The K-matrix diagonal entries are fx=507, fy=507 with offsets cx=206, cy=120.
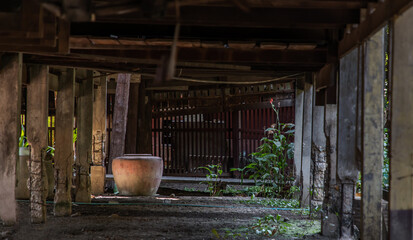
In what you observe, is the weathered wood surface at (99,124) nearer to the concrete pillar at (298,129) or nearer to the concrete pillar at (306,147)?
the concrete pillar at (298,129)

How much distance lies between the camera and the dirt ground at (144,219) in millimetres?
6870

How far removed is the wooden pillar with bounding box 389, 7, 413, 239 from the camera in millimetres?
4102

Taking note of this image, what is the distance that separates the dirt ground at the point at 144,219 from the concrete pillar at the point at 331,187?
227mm

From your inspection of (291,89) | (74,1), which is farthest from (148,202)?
(74,1)

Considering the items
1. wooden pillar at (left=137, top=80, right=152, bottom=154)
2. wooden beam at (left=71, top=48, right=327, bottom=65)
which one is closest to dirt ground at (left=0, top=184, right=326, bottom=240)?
wooden beam at (left=71, top=48, right=327, bottom=65)

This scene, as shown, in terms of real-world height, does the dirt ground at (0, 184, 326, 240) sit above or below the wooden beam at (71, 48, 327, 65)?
below

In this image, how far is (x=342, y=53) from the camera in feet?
20.2

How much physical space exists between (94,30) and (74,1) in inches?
98.9

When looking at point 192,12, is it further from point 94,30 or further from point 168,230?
point 168,230

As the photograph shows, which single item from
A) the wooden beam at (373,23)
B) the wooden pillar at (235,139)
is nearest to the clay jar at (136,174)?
the wooden pillar at (235,139)

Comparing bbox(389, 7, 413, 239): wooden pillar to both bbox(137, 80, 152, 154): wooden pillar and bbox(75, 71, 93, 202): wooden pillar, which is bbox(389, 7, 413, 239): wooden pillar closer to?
bbox(75, 71, 93, 202): wooden pillar

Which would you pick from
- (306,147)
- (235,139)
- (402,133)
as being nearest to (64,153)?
(306,147)

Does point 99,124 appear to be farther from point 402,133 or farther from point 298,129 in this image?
point 402,133

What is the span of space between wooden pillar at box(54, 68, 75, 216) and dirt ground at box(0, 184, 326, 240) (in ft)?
0.78
